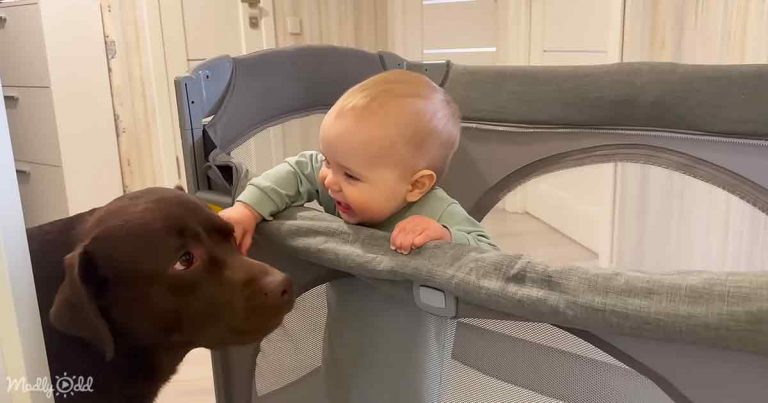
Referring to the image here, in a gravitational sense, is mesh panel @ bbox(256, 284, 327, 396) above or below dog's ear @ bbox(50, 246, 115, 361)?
below

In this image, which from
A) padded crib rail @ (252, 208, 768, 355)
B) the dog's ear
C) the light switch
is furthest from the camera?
the light switch

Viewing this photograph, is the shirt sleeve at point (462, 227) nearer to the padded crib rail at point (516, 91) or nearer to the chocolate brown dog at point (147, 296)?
the chocolate brown dog at point (147, 296)

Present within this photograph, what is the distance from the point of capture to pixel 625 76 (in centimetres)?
122

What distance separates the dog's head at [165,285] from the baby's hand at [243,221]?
0.19ft

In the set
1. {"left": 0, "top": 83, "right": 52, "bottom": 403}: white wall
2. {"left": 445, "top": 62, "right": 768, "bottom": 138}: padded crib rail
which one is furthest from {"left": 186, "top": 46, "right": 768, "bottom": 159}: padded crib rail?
{"left": 0, "top": 83, "right": 52, "bottom": 403}: white wall

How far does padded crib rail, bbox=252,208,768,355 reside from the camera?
470 mm

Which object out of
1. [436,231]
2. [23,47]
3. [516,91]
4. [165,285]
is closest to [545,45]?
[516,91]

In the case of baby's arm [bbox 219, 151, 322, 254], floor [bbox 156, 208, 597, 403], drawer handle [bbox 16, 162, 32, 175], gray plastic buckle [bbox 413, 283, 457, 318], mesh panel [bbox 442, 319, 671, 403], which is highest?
baby's arm [bbox 219, 151, 322, 254]

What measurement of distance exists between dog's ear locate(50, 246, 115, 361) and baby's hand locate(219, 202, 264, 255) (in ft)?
0.60

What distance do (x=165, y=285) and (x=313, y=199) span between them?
0.34m

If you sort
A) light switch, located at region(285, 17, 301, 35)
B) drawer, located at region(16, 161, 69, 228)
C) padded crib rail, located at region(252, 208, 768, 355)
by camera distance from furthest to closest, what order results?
light switch, located at region(285, 17, 301, 35) → drawer, located at region(16, 161, 69, 228) → padded crib rail, located at region(252, 208, 768, 355)

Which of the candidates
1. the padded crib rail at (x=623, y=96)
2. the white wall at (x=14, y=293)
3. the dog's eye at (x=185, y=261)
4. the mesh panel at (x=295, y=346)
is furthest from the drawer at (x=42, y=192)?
the white wall at (x=14, y=293)

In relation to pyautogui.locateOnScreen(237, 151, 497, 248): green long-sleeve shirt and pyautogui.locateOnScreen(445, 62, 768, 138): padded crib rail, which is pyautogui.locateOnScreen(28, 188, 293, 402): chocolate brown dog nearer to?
pyautogui.locateOnScreen(237, 151, 497, 248): green long-sleeve shirt

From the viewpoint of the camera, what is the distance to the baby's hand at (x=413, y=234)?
0.67 m
